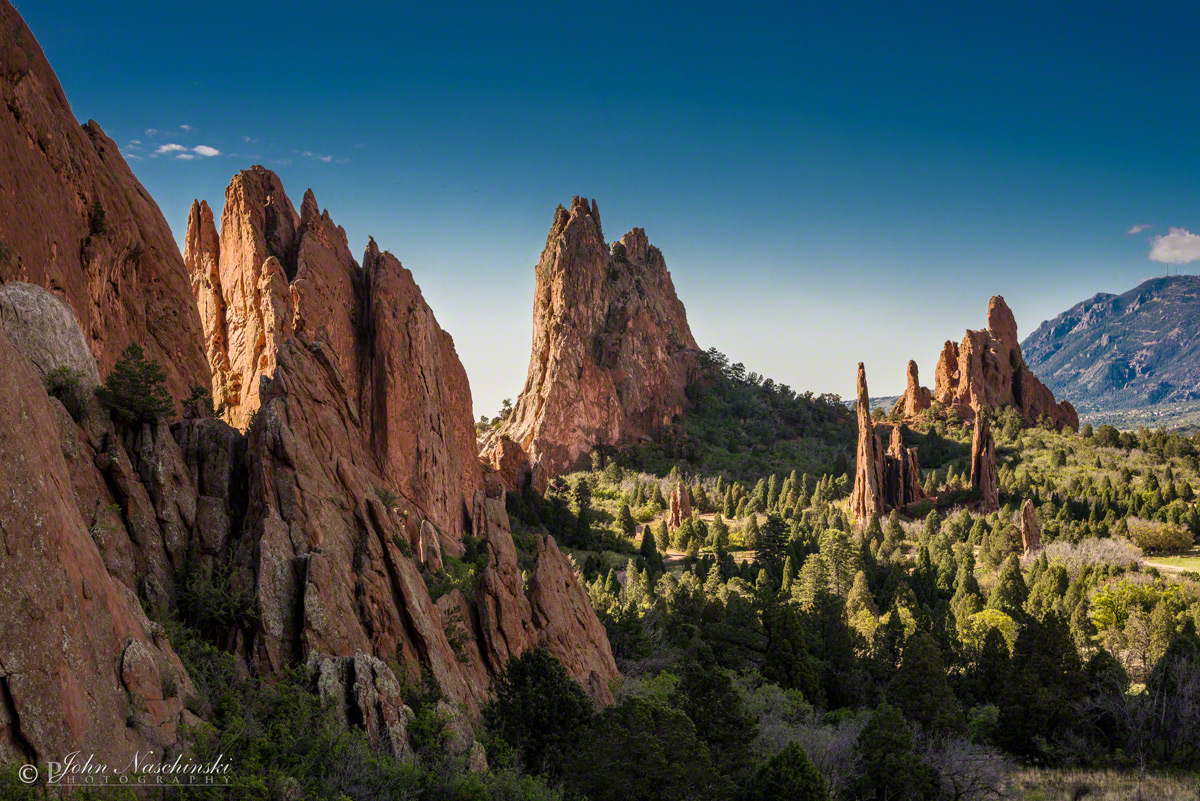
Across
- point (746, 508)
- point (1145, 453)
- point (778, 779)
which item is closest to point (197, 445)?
point (778, 779)

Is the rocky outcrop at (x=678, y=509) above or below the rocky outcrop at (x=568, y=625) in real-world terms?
above

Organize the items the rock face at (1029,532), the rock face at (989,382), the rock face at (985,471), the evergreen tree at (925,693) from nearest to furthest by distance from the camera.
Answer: the evergreen tree at (925,693), the rock face at (1029,532), the rock face at (985,471), the rock face at (989,382)

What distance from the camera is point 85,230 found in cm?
2708

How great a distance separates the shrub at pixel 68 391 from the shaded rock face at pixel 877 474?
8394 centimetres

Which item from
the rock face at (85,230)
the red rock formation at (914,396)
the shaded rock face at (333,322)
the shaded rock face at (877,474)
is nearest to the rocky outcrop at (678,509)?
the shaded rock face at (877,474)

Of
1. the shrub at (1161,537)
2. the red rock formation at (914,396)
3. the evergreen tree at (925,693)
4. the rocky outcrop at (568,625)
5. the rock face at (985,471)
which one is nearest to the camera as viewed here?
the rocky outcrop at (568,625)

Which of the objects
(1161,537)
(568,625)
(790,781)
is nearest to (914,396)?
(1161,537)

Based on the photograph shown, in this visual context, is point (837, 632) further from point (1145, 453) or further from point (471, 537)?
point (1145, 453)

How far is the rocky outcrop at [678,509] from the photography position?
3497 inches

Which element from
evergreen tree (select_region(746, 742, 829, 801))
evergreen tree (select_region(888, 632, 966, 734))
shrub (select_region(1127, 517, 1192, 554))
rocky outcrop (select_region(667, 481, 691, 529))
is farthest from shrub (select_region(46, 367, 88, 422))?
shrub (select_region(1127, 517, 1192, 554))

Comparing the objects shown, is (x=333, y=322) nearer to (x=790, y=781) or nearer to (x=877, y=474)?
(x=790, y=781)

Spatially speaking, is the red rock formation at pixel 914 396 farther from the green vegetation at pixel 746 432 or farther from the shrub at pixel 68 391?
the shrub at pixel 68 391

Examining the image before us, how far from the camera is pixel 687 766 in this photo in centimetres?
1872

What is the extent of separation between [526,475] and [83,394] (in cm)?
6752
